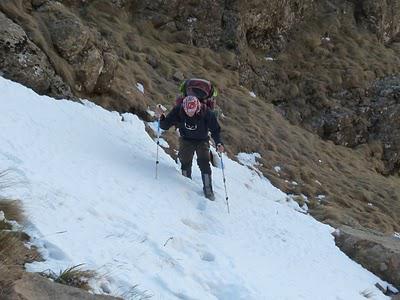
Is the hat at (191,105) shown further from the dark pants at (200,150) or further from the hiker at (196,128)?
the dark pants at (200,150)

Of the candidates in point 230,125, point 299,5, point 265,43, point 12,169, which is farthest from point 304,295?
point 299,5

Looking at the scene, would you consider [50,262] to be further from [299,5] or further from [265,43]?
[299,5]

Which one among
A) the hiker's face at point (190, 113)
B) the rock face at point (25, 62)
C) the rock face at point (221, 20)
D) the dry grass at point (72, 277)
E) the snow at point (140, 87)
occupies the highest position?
the rock face at point (221, 20)

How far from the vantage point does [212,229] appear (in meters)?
8.90

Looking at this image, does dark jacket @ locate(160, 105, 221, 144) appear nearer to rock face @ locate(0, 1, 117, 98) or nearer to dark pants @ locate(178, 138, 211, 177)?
dark pants @ locate(178, 138, 211, 177)

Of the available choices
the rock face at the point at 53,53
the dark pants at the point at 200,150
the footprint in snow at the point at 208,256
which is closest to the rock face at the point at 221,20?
the rock face at the point at 53,53

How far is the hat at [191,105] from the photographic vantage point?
984 cm

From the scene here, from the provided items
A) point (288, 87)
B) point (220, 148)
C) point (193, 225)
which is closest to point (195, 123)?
point (220, 148)

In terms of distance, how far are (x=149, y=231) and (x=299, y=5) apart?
2143 centimetres

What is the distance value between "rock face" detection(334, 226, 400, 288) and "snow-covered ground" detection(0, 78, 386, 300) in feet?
0.85

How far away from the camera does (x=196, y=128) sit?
33.3ft

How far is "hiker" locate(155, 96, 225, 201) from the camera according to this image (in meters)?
9.95

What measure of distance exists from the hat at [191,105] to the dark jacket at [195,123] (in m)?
0.11

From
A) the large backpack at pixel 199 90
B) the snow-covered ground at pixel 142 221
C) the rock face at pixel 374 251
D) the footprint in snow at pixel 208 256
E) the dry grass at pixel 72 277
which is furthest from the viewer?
the large backpack at pixel 199 90
